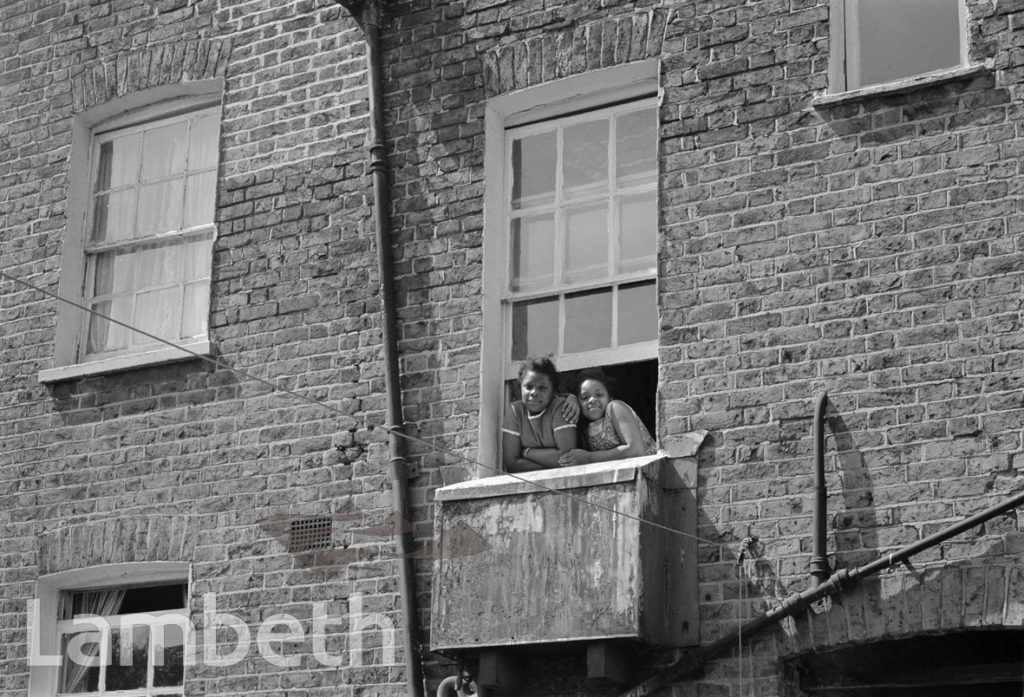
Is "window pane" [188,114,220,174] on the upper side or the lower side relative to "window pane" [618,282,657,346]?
upper

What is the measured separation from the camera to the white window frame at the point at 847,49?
27.3ft

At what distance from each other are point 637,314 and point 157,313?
3222 millimetres

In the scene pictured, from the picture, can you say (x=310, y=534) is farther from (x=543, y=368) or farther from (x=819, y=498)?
(x=819, y=498)

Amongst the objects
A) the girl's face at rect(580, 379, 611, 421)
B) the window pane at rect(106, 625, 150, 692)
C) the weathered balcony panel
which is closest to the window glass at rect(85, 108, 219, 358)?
the window pane at rect(106, 625, 150, 692)

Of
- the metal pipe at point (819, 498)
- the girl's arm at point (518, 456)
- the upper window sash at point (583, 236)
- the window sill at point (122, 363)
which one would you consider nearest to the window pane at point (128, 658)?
the window sill at point (122, 363)

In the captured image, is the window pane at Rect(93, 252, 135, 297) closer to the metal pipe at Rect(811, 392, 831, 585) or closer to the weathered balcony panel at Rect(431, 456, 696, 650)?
the weathered balcony panel at Rect(431, 456, 696, 650)

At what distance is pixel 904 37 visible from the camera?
28.3 feet

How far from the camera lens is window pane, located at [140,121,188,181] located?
1059 cm

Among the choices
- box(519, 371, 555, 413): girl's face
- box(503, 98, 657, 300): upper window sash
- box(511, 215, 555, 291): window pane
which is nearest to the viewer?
box(519, 371, 555, 413): girl's face

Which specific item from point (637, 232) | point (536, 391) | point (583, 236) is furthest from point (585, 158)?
point (536, 391)

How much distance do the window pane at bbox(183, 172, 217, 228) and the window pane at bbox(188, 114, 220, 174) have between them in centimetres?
8

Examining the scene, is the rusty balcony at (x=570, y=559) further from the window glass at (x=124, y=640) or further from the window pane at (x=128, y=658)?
the window pane at (x=128, y=658)

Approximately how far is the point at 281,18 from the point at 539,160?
6.64ft

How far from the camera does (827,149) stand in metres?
8.33
